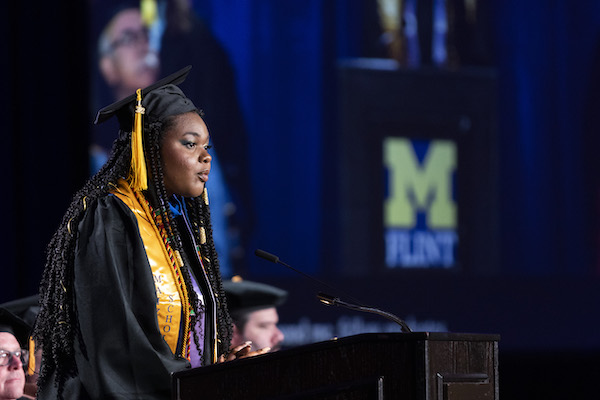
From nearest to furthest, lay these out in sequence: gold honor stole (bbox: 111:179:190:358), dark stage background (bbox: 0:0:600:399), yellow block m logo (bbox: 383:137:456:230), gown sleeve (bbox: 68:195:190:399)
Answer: gown sleeve (bbox: 68:195:190:399) < gold honor stole (bbox: 111:179:190:358) < dark stage background (bbox: 0:0:600:399) < yellow block m logo (bbox: 383:137:456:230)

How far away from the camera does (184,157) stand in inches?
114

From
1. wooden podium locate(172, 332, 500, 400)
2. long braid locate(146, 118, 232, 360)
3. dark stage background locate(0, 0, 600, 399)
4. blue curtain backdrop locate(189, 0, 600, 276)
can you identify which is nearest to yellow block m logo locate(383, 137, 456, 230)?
dark stage background locate(0, 0, 600, 399)

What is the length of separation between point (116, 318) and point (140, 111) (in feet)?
2.17

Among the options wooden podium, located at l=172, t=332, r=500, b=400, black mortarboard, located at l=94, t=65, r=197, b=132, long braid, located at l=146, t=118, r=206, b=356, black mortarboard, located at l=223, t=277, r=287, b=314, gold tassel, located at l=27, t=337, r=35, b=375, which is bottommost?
gold tassel, located at l=27, t=337, r=35, b=375

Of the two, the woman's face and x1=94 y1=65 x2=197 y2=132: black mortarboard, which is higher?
x1=94 y1=65 x2=197 y2=132: black mortarboard

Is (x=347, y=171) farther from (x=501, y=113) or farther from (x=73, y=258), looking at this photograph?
(x=73, y=258)

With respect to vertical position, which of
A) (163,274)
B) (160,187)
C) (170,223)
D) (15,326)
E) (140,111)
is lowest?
(15,326)

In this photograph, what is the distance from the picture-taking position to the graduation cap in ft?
9.29

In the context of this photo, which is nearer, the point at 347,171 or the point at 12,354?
the point at 12,354

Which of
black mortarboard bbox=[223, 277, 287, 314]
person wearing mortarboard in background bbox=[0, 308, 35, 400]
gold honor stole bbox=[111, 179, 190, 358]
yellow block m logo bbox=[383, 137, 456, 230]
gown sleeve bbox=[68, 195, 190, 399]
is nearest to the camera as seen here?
gown sleeve bbox=[68, 195, 190, 399]

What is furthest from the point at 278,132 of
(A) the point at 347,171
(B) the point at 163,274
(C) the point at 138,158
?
(B) the point at 163,274

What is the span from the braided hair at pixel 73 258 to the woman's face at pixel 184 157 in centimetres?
2

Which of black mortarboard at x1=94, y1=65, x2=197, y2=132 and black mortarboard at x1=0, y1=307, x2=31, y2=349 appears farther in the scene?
black mortarboard at x1=0, y1=307, x2=31, y2=349

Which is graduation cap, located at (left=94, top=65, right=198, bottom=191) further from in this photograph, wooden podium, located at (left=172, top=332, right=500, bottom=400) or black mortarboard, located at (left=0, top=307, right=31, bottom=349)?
black mortarboard, located at (left=0, top=307, right=31, bottom=349)
